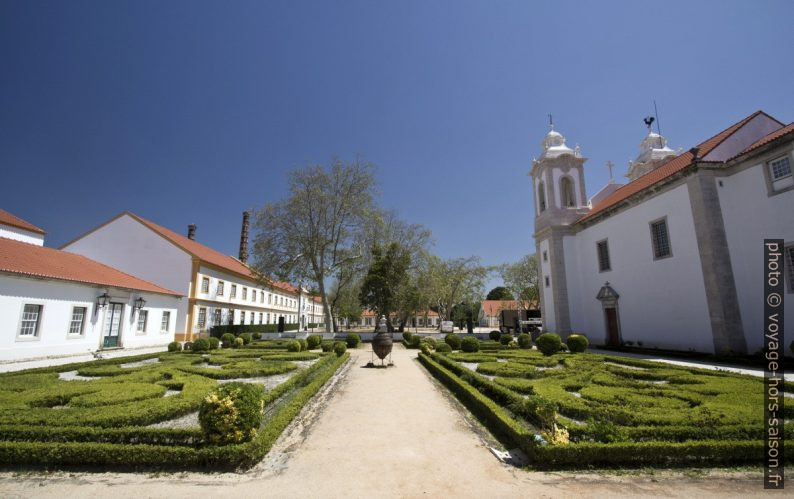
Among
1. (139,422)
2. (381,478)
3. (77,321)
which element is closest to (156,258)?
(77,321)

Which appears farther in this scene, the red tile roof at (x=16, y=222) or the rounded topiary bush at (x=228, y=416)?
the red tile roof at (x=16, y=222)

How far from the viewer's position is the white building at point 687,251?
50.5ft

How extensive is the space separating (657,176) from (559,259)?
8.36 meters

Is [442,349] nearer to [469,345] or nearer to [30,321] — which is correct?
[469,345]

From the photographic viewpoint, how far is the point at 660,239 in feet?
65.0

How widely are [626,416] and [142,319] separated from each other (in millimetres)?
27008

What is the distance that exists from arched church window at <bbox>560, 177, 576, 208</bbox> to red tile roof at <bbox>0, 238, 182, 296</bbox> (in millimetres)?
31330

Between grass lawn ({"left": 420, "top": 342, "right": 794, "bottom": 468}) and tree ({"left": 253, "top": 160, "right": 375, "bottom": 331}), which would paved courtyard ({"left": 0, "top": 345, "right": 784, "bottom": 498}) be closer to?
grass lawn ({"left": 420, "top": 342, "right": 794, "bottom": 468})

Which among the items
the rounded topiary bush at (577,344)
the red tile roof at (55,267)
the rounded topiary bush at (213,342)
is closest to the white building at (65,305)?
the red tile roof at (55,267)

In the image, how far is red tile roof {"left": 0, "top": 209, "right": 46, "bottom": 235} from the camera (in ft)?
81.5

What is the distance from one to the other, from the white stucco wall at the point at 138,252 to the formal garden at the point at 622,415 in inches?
979

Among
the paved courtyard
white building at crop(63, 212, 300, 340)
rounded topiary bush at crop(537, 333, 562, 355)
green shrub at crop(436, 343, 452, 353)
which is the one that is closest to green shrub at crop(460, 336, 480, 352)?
green shrub at crop(436, 343, 452, 353)

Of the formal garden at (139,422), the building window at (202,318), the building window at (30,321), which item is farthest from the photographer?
the building window at (202,318)

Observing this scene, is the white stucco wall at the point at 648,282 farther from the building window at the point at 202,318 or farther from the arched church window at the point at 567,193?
the building window at the point at 202,318
